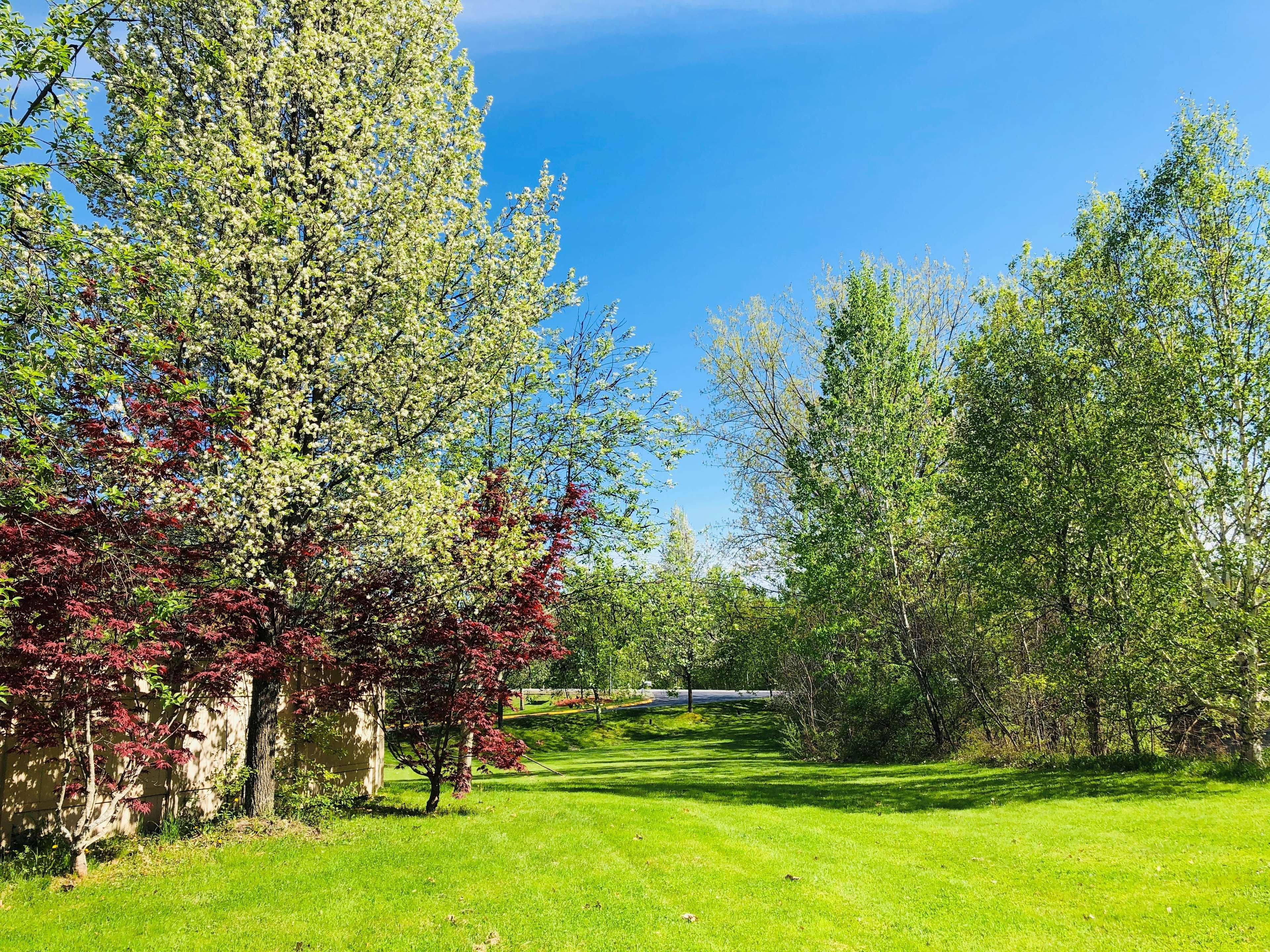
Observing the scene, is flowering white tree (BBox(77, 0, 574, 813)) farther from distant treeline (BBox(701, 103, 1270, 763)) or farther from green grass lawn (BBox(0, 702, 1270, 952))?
distant treeline (BBox(701, 103, 1270, 763))

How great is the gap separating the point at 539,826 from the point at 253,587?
5.89 m

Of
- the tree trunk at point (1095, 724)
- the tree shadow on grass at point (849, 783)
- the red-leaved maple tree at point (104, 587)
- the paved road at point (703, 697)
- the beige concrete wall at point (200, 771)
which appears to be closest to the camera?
the red-leaved maple tree at point (104, 587)

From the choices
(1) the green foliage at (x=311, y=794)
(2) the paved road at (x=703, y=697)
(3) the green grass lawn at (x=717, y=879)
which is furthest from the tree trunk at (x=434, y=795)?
(2) the paved road at (x=703, y=697)

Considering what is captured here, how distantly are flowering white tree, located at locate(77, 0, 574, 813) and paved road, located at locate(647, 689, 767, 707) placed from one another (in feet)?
120

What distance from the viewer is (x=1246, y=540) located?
48.1ft

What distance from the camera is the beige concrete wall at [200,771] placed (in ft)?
28.8

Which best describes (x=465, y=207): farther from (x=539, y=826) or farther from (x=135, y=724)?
(x=539, y=826)

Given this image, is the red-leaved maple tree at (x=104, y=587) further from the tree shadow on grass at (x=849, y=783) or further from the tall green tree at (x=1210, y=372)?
the tall green tree at (x=1210, y=372)

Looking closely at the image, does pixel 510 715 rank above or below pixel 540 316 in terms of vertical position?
below

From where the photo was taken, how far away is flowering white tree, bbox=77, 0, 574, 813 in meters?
9.46

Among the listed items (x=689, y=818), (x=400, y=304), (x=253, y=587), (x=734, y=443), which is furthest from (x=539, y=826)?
(x=734, y=443)

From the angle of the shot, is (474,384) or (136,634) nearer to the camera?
(136,634)

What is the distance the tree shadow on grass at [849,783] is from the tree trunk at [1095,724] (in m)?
1.33

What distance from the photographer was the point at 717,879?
8.90m
